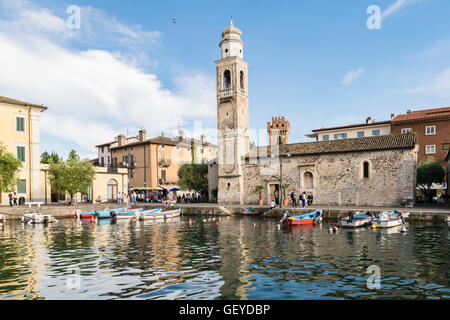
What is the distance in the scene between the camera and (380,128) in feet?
175

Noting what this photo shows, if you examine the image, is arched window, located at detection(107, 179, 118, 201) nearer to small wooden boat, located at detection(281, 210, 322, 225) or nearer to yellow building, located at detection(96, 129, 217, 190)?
yellow building, located at detection(96, 129, 217, 190)

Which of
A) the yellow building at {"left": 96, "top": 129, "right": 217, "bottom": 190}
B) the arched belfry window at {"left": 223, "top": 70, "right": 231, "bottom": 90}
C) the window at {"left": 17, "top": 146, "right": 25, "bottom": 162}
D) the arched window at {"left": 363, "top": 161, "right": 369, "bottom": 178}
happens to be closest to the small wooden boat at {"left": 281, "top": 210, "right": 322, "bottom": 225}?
the arched window at {"left": 363, "top": 161, "right": 369, "bottom": 178}

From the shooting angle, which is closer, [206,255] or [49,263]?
[49,263]

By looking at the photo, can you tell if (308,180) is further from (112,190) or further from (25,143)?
(25,143)

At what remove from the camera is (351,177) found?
3266cm

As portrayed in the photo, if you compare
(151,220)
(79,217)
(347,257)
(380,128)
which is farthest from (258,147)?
(347,257)

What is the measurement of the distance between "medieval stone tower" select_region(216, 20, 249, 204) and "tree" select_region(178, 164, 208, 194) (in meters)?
5.21

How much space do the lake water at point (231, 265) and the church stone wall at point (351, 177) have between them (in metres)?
10.5

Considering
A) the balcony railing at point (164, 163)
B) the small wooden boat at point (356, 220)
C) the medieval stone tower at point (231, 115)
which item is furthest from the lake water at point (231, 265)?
the balcony railing at point (164, 163)

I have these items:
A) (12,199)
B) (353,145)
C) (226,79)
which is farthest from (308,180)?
(12,199)

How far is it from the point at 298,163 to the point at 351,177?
18.2ft

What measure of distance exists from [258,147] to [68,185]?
858 inches

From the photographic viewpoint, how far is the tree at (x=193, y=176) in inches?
1761

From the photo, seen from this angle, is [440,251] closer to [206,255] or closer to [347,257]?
A: [347,257]
